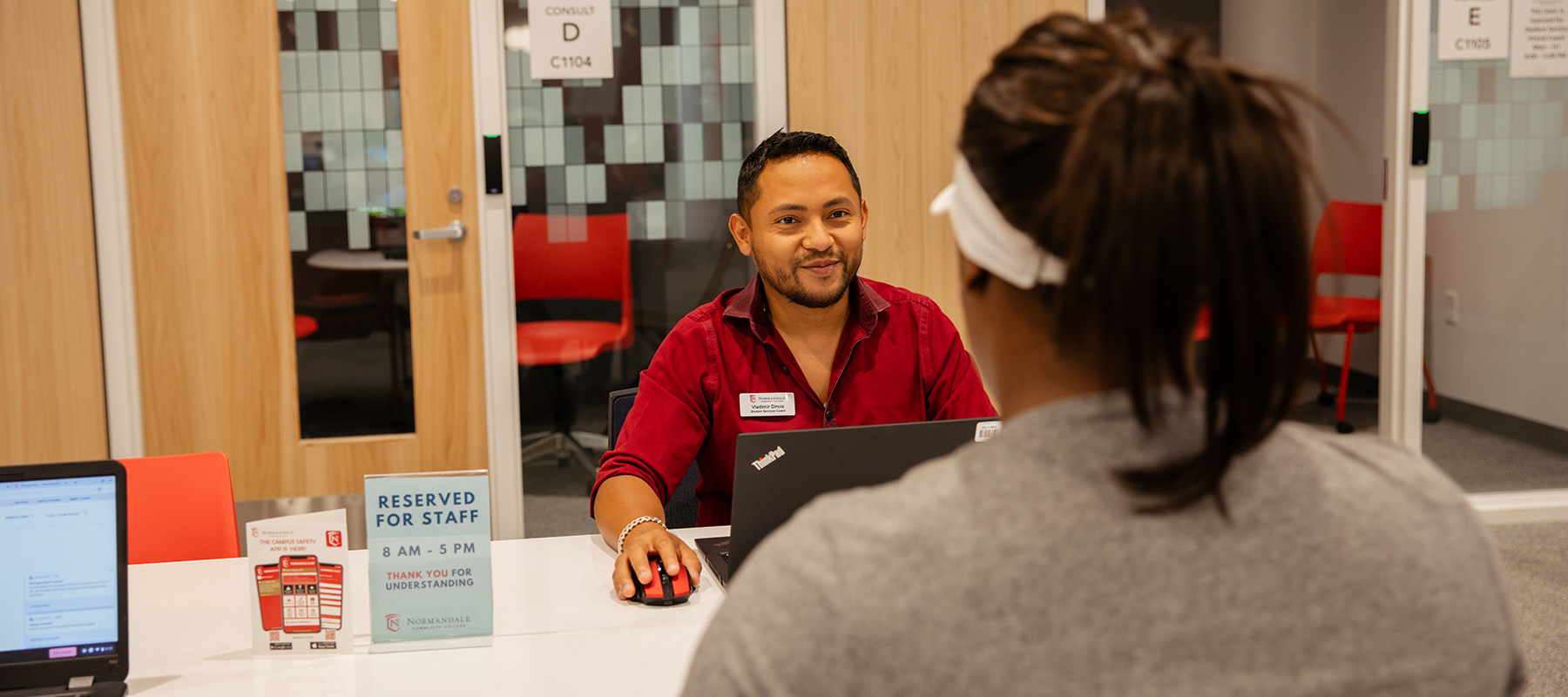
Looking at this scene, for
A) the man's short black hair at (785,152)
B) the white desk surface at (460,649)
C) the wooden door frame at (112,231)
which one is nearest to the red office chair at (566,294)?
the wooden door frame at (112,231)

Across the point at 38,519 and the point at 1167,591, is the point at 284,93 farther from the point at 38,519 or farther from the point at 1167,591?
the point at 1167,591

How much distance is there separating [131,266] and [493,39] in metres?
1.25

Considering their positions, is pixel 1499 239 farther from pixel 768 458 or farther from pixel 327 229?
pixel 327 229

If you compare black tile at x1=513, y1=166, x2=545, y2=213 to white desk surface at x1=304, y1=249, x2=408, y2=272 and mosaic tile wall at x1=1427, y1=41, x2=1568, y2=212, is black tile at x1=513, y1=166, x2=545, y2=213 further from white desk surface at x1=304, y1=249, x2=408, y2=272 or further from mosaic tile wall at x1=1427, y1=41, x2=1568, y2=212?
mosaic tile wall at x1=1427, y1=41, x2=1568, y2=212

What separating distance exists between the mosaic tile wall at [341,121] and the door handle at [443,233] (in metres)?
Result: 0.08

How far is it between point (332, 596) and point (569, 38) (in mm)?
2425

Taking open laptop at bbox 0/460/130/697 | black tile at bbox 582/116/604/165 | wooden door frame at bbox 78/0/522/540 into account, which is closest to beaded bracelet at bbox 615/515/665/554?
open laptop at bbox 0/460/130/697

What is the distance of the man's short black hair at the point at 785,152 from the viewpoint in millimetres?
2184

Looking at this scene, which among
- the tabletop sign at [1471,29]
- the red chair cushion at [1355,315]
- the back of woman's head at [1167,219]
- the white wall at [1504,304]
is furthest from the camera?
the red chair cushion at [1355,315]

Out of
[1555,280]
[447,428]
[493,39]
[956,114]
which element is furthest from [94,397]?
[1555,280]

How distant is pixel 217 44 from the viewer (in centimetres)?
328

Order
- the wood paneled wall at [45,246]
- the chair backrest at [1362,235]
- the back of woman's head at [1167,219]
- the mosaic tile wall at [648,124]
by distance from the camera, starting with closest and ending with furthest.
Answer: the back of woman's head at [1167,219], the wood paneled wall at [45,246], the mosaic tile wall at [648,124], the chair backrest at [1362,235]

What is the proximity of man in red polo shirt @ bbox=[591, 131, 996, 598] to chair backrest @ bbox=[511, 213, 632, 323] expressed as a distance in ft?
4.96

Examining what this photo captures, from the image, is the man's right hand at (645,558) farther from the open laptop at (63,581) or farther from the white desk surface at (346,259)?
the white desk surface at (346,259)
